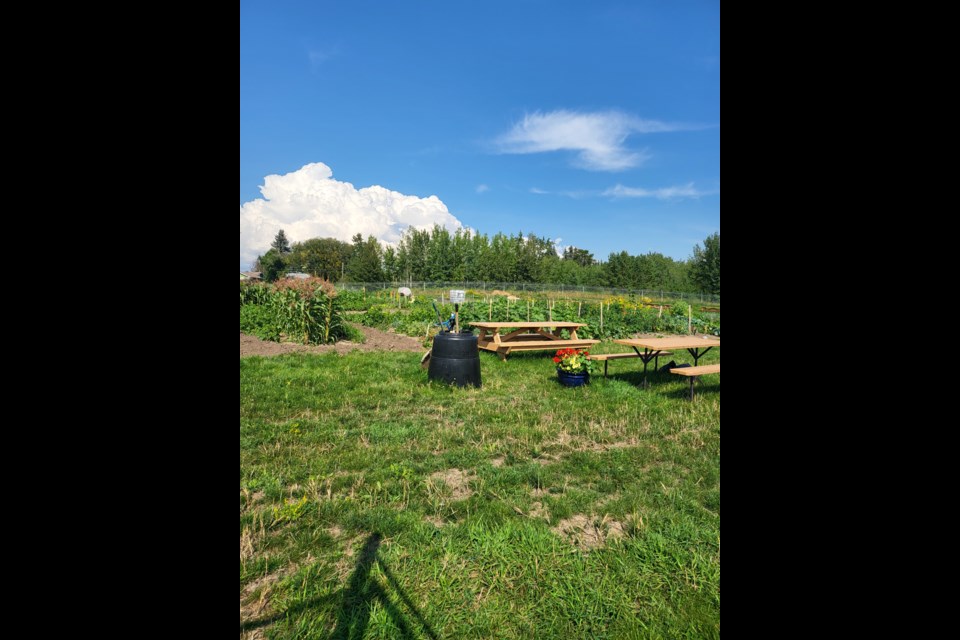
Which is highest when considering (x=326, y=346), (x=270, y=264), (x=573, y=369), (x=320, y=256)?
(x=320, y=256)

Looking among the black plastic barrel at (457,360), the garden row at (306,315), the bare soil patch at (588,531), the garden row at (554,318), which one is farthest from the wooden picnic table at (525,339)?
the bare soil patch at (588,531)

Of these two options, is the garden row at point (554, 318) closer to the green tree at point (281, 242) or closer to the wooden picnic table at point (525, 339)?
the wooden picnic table at point (525, 339)

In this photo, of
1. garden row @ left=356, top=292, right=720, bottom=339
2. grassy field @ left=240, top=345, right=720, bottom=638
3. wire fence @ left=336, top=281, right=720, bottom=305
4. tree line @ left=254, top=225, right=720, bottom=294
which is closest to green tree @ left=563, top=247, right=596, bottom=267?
tree line @ left=254, top=225, right=720, bottom=294

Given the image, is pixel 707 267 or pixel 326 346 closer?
pixel 326 346

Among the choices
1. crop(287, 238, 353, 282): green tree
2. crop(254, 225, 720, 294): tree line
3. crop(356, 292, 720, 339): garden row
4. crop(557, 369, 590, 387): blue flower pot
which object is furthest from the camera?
crop(287, 238, 353, 282): green tree

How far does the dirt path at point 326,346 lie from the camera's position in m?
9.46

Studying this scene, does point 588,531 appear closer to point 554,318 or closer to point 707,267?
point 554,318

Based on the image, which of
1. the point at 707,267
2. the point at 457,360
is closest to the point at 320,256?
the point at 707,267

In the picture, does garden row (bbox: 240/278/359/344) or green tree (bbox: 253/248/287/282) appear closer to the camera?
garden row (bbox: 240/278/359/344)

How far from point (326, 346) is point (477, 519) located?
8.01m

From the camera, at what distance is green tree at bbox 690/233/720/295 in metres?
39.5

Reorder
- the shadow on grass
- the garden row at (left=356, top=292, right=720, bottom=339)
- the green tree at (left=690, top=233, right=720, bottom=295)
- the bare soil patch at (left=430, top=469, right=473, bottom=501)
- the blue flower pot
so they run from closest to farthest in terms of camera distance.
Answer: the shadow on grass < the bare soil patch at (left=430, top=469, right=473, bottom=501) < the blue flower pot < the garden row at (left=356, top=292, right=720, bottom=339) < the green tree at (left=690, top=233, right=720, bottom=295)

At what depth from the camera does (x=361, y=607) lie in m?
2.27

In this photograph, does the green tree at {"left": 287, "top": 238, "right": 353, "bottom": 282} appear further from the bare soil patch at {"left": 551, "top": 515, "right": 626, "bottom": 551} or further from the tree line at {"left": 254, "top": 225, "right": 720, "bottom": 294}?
the bare soil patch at {"left": 551, "top": 515, "right": 626, "bottom": 551}
